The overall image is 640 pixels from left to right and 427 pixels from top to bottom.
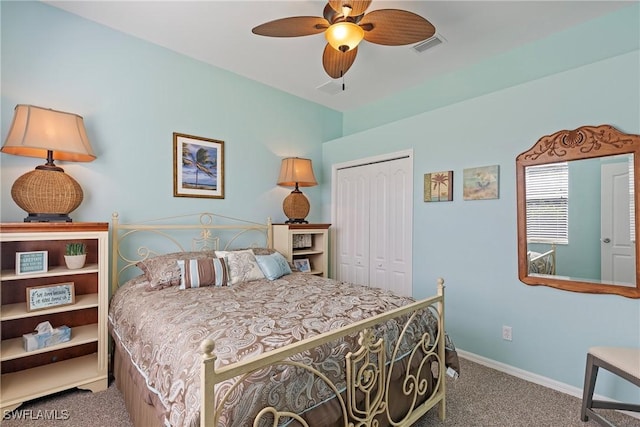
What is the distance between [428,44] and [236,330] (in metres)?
2.90

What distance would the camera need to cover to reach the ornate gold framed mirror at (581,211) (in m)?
2.07

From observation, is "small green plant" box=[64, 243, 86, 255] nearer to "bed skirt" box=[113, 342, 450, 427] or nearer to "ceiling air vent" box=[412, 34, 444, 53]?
"bed skirt" box=[113, 342, 450, 427]

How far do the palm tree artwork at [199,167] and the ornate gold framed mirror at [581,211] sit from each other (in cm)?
291

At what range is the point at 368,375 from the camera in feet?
4.69

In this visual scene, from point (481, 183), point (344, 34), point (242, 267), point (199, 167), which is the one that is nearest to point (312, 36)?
point (344, 34)

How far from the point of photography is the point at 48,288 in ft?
6.83

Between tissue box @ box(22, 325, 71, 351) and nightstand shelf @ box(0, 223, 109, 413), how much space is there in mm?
40

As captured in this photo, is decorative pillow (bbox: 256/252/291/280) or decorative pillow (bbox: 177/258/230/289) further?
decorative pillow (bbox: 256/252/291/280)

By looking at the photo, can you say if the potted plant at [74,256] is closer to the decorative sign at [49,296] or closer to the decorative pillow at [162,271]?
the decorative sign at [49,296]

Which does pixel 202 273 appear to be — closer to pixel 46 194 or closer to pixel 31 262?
pixel 31 262

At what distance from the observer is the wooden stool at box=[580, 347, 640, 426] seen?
1677 mm

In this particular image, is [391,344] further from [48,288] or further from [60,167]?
[60,167]

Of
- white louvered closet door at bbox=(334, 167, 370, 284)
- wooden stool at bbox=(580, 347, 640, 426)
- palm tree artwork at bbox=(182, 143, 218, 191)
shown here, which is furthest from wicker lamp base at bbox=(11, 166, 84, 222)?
wooden stool at bbox=(580, 347, 640, 426)

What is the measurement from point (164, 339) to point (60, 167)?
5.86 ft
